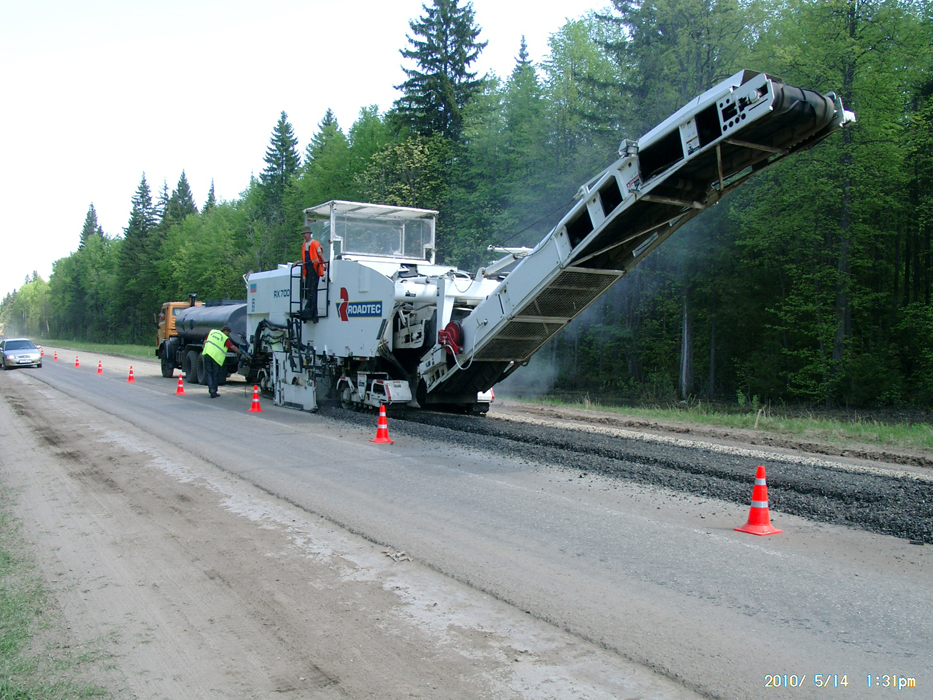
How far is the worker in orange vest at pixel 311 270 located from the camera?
14.0m

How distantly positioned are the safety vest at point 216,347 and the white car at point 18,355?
1935 cm

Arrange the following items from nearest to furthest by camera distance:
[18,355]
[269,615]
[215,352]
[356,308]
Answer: [269,615], [356,308], [215,352], [18,355]

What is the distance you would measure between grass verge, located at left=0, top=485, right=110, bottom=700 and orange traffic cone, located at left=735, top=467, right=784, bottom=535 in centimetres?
483

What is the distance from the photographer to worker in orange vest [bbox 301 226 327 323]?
13984mm

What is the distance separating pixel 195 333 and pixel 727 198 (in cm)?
1860

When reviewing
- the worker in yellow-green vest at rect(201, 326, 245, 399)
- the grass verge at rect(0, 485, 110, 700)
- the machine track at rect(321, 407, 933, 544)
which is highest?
the worker in yellow-green vest at rect(201, 326, 245, 399)

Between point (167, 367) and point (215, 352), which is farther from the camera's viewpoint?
point (167, 367)

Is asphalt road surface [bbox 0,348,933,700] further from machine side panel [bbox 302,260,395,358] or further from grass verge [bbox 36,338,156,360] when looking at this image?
grass verge [bbox 36,338,156,360]

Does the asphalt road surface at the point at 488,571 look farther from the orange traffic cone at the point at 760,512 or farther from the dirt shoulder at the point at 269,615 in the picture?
the orange traffic cone at the point at 760,512

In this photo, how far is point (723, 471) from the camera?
789cm

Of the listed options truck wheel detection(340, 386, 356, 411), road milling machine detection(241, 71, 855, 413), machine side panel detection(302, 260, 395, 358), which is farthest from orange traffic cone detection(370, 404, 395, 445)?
truck wheel detection(340, 386, 356, 411)
